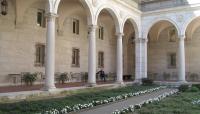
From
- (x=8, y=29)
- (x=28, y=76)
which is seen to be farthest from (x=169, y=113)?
(x=8, y=29)

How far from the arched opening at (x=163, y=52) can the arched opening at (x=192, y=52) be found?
1267 mm

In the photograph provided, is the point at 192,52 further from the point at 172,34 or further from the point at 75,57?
the point at 75,57

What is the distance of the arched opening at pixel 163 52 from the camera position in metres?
27.9

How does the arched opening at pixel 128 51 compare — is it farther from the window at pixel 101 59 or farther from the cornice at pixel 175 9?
the cornice at pixel 175 9

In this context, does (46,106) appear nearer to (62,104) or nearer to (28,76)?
(62,104)

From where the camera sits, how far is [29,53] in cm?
1759

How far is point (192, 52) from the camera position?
1056 inches

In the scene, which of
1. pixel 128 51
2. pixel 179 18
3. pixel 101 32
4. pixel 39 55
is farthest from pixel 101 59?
pixel 39 55

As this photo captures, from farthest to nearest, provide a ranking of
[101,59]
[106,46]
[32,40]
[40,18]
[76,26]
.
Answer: [106,46] < [101,59] < [76,26] < [40,18] < [32,40]

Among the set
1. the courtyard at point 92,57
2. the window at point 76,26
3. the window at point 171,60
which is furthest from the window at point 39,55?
the window at point 171,60

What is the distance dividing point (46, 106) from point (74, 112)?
1015 millimetres

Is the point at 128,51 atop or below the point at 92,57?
atop

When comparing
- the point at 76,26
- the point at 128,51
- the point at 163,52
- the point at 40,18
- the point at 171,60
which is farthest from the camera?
the point at 128,51

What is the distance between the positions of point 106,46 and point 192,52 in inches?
342
